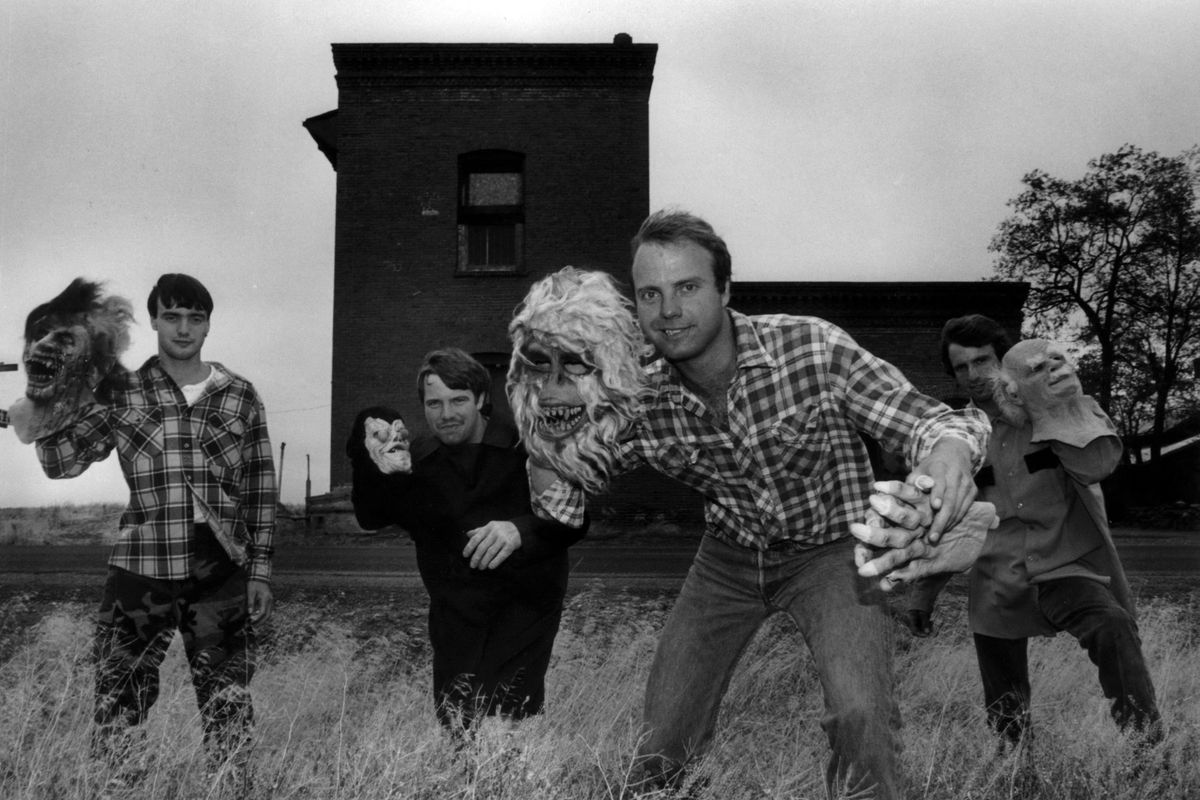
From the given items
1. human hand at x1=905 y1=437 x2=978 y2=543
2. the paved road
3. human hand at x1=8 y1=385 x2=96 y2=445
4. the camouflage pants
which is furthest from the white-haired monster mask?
the paved road

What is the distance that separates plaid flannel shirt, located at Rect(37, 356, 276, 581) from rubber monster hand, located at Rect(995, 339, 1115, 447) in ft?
8.96

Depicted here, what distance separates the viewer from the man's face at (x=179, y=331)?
352cm

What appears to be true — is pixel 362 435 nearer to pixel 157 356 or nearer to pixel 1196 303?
pixel 157 356

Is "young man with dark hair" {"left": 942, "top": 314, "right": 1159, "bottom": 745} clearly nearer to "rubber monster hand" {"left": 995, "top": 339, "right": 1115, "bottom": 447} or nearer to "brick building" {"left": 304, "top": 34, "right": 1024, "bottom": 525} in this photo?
"rubber monster hand" {"left": 995, "top": 339, "right": 1115, "bottom": 447}

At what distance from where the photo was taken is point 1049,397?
346cm

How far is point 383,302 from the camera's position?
31.1 feet

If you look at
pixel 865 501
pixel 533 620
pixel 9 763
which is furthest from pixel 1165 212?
pixel 9 763

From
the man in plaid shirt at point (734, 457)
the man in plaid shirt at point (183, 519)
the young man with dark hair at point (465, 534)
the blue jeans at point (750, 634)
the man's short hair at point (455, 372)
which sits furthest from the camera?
the man's short hair at point (455, 372)

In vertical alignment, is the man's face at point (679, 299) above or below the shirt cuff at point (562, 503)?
above

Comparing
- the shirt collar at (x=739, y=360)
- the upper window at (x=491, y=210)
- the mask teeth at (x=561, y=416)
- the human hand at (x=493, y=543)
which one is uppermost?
the upper window at (x=491, y=210)

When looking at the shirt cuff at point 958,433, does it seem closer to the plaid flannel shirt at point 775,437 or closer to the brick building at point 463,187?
the plaid flannel shirt at point 775,437

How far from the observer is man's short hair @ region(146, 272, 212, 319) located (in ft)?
11.7

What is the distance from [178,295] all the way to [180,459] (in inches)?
24.0

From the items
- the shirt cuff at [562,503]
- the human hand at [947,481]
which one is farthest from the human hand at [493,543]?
the human hand at [947,481]
